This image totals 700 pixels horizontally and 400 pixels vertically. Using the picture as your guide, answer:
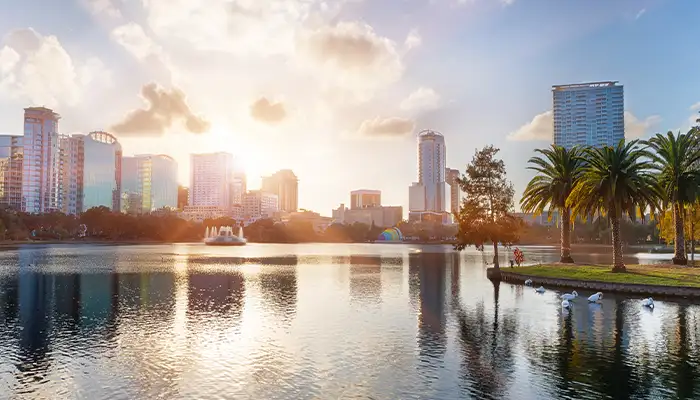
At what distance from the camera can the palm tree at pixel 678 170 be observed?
57875 mm

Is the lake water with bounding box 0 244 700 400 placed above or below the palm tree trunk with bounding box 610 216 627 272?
below

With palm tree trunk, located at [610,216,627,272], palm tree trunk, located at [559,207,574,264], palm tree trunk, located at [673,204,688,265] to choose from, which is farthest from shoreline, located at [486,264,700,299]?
palm tree trunk, located at [559,207,574,264]

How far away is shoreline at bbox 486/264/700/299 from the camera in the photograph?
4447 centimetres

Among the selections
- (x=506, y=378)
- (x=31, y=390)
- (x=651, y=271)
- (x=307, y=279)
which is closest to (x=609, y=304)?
(x=651, y=271)

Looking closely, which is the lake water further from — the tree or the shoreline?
the tree

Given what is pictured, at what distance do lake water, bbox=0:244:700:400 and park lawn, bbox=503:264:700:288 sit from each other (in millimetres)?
5296

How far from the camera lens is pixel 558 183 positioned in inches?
2623

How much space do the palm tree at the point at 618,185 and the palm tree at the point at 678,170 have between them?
376cm

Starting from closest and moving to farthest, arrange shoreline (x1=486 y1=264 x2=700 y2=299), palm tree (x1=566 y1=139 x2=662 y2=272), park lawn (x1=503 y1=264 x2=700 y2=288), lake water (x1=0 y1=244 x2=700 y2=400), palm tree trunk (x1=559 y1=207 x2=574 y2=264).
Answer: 1. lake water (x1=0 y1=244 x2=700 y2=400)
2. shoreline (x1=486 y1=264 x2=700 y2=299)
3. park lawn (x1=503 y1=264 x2=700 y2=288)
4. palm tree (x1=566 y1=139 x2=662 y2=272)
5. palm tree trunk (x1=559 y1=207 x2=574 y2=264)

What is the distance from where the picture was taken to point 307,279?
62.7 metres

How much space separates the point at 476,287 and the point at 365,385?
36.5 metres

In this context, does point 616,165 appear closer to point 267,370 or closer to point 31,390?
point 267,370

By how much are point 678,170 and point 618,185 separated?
37.0ft

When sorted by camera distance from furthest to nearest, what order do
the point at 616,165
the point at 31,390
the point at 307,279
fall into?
the point at 307,279, the point at 616,165, the point at 31,390
